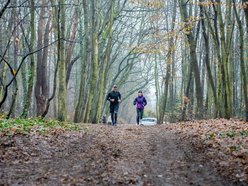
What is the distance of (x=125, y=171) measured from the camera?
24.2ft

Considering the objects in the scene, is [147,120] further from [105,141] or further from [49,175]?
[49,175]

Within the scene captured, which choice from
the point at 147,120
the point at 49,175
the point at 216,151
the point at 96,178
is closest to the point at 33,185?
the point at 49,175

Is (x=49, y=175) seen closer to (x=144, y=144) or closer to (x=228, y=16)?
(x=144, y=144)

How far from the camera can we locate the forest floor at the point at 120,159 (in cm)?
679

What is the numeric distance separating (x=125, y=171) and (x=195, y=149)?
320cm

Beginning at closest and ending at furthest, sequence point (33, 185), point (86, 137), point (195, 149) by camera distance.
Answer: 1. point (33, 185)
2. point (195, 149)
3. point (86, 137)

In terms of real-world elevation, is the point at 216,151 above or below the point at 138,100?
below

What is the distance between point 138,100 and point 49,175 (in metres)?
14.0

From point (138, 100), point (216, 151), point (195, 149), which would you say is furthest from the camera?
point (138, 100)

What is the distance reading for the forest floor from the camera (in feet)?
22.3

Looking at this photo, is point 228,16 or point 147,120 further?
point 147,120

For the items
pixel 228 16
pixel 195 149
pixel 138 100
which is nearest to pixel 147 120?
pixel 138 100

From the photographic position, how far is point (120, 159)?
8586mm

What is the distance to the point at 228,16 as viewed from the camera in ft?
63.6
